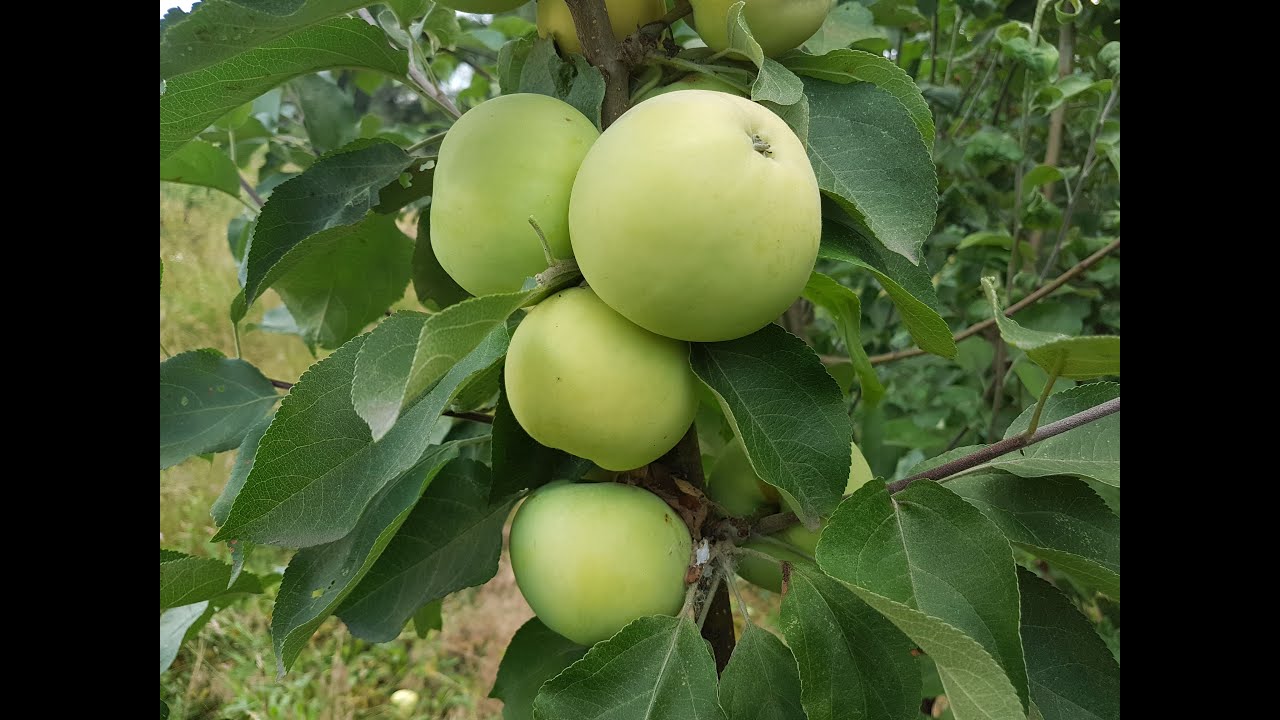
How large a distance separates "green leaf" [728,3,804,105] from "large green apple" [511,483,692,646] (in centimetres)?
28

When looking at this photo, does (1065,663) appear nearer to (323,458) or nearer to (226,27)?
(323,458)

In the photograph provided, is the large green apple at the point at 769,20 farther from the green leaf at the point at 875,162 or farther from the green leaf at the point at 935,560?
the green leaf at the point at 935,560

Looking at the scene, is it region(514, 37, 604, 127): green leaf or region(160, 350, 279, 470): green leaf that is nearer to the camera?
region(514, 37, 604, 127): green leaf

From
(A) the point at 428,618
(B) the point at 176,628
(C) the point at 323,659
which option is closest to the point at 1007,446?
(A) the point at 428,618

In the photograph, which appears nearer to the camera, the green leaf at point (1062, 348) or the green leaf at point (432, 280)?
the green leaf at point (1062, 348)

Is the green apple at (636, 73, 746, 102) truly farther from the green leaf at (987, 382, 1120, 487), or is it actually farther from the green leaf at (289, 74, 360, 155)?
the green leaf at (289, 74, 360, 155)

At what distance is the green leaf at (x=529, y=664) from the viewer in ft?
2.46

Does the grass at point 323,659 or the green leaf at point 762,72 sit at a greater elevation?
the green leaf at point 762,72

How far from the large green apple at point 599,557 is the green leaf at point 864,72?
318 mm

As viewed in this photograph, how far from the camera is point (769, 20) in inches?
22.4

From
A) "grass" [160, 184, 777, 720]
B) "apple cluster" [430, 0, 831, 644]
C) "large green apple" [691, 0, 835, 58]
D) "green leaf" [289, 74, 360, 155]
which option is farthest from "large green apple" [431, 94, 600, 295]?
"grass" [160, 184, 777, 720]

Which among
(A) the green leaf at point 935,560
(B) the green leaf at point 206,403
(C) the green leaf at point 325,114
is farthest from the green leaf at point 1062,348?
(C) the green leaf at point 325,114

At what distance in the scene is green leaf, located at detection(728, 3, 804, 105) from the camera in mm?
517
